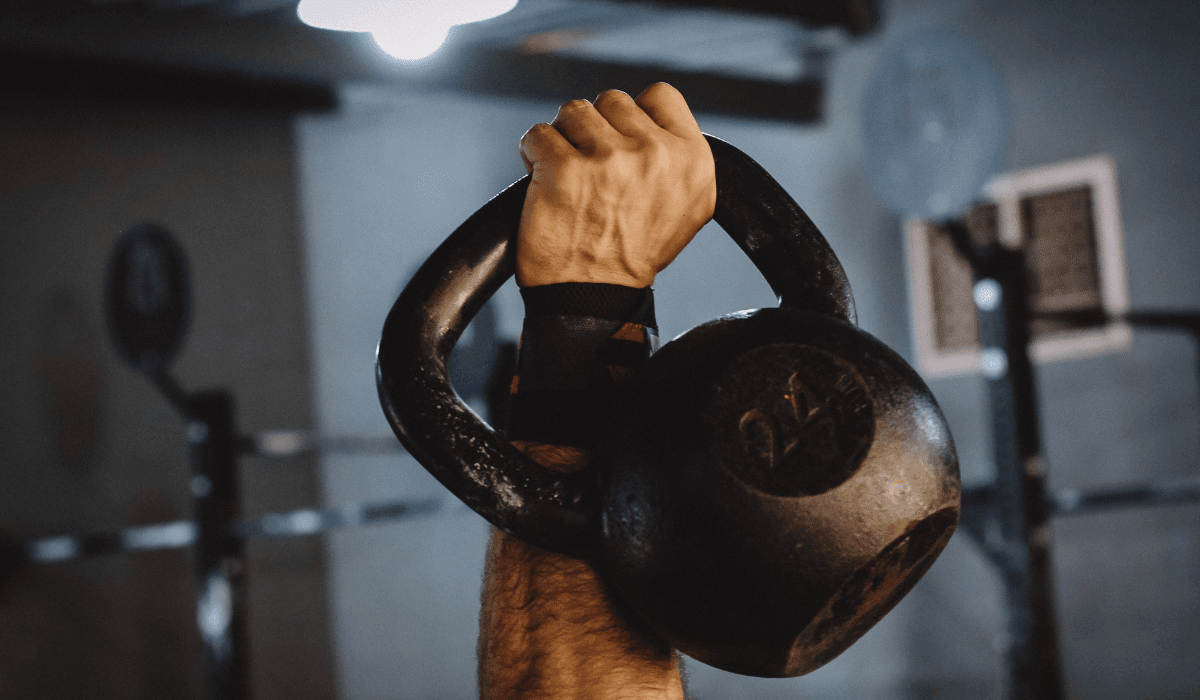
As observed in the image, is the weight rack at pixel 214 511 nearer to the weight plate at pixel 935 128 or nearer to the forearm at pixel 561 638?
the weight plate at pixel 935 128

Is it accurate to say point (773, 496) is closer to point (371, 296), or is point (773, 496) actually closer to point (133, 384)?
point (133, 384)

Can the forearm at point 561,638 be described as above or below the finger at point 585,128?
below

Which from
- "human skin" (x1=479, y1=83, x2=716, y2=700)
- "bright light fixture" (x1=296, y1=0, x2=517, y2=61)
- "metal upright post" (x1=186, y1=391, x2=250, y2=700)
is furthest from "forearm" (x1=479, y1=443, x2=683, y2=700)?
"metal upright post" (x1=186, y1=391, x2=250, y2=700)

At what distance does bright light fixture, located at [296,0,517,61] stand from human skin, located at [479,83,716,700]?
1340 millimetres

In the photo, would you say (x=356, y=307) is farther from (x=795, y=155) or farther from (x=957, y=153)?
(x=957, y=153)

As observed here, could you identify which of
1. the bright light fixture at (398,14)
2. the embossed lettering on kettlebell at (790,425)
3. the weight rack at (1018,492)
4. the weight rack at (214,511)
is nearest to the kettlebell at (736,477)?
the embossed lettering on kettlebell at (790,425)

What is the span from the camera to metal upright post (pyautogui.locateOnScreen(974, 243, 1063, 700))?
2252mm

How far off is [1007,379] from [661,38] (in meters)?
2.49

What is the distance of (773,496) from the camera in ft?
1.15

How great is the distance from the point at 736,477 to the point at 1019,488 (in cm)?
212

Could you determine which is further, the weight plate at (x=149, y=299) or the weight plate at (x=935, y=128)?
the weight plate at (x=149, y=299)

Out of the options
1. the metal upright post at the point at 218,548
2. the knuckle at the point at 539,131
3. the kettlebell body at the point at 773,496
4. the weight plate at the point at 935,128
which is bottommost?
the metal upright post at the point at 218,548

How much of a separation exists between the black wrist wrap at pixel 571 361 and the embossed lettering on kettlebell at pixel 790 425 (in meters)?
0.07

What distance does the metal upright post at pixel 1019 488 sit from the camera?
2252mm
